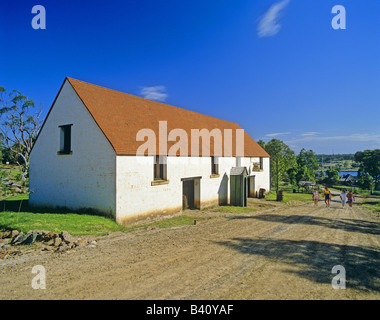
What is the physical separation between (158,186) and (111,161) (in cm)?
344

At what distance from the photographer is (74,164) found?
41.4ft

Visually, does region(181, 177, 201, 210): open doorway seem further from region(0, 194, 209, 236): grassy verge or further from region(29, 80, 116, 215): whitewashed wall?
region(29, 80, 116, 215): whitewashed wall

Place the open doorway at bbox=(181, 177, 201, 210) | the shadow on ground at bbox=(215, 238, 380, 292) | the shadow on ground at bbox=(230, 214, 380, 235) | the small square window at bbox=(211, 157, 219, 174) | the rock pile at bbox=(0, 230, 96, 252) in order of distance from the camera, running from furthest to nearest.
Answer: the small square window at bbox=(211, 157, 219, 174) < the open doorway at bbox=(181, 177, 201, 210) < the shadow on ground at bbox=(230, 214, 380, 235) < the rock pile at bbox=(0, 230, 96, 252) < the shadow on ground at bbox=(215, 238, 380, 292)

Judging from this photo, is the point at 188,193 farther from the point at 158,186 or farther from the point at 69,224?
the point at 69,224

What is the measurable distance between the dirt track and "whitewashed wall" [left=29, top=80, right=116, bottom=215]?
3.45 metres

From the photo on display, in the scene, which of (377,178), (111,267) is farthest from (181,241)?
(377,178)

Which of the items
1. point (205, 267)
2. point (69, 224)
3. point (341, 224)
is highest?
point (69, 224)

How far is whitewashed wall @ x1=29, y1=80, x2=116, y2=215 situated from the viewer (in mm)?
11344

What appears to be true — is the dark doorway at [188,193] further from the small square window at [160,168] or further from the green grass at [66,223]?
the green grass at [66,223]

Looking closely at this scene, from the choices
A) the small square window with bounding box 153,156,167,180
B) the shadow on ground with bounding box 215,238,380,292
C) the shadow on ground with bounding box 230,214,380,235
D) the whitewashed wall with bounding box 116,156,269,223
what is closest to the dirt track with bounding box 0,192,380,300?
the shadow on ground with bounding box 215,238,380,292

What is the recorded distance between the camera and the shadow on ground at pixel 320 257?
5.72m

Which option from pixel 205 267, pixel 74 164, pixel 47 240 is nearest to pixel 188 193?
pixel 74 164

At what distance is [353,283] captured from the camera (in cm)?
547
